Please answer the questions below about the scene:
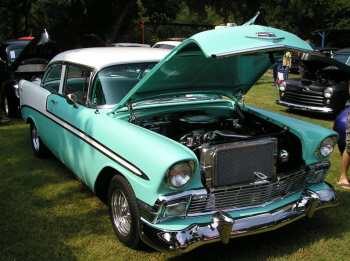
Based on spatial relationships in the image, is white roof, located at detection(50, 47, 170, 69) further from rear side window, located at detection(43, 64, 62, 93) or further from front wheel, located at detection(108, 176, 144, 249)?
front wheel, located at detection(108, 176, 144, 249)

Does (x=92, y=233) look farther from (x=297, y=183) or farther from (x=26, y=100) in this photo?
(x=26, y=100)

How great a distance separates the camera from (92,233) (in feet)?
11.4

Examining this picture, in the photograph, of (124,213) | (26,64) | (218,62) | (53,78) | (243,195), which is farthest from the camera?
(26,64)

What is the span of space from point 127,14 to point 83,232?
22.1m

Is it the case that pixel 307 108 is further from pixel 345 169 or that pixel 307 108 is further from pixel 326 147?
pixel 326 147

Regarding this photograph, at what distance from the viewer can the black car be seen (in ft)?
26.9

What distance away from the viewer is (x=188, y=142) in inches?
135

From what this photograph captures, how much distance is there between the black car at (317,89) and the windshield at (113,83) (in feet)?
17.2

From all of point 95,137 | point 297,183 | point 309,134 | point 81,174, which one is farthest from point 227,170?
point 81,174

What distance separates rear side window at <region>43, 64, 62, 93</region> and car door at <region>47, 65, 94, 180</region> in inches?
8.8

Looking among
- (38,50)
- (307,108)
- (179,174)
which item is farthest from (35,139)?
(307,108)

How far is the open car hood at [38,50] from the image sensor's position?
704cm

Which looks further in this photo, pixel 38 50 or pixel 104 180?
pixel 38 50

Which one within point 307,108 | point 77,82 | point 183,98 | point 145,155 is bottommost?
point 307,108
